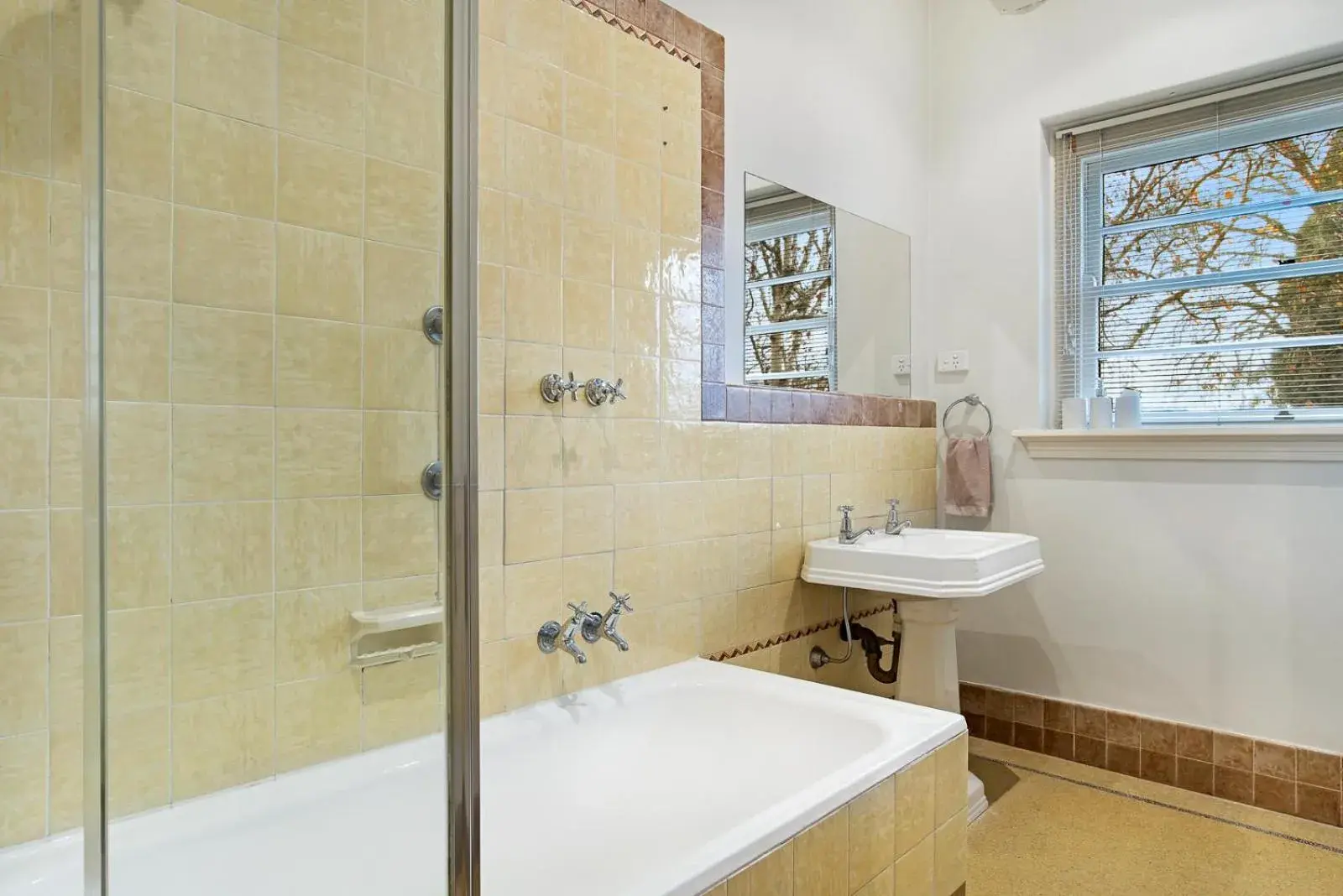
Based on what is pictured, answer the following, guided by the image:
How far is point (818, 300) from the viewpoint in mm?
2605

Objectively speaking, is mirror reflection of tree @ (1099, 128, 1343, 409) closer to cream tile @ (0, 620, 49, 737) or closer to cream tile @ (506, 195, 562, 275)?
cream tile @ (506, 195, 562, 275)

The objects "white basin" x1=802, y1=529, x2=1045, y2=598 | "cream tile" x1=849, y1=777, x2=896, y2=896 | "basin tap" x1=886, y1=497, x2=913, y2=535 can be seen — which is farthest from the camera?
"basin tap" x1=886, y1=497, x2=913, y2=535

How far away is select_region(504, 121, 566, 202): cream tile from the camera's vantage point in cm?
171

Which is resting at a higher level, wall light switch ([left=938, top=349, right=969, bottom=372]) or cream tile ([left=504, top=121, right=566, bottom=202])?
cream tile ([left=504, top=121, right=566, bottom=202])

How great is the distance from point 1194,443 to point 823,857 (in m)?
2.02

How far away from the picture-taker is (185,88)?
83 cm

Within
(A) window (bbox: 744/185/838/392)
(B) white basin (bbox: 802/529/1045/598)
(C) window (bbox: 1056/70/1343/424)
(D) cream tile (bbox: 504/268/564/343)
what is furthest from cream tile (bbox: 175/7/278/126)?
(C) window (bbox: 1056/70/1343/424)

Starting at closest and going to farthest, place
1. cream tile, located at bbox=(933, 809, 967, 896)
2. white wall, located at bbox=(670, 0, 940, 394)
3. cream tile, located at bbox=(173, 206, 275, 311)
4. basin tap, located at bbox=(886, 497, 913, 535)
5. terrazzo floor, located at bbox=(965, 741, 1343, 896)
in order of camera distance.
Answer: cream tile, located at bbox=(173, 206, 275, 311) → cream tile, located at bbox=(933, 809, 967, 896) → terrazzo floor, located at bbox=(965, 741, 1343, 896) → white wall, located at bbox=(670, 0, 940, 394) → basin tap, located at bbox=(886, 497, 913, 535)

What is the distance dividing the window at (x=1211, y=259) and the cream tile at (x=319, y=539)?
2.75 m

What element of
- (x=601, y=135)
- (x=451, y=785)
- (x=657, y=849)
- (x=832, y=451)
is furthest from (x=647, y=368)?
(x=451, y=785)

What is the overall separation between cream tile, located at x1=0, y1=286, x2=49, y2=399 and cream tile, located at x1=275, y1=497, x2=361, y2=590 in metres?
0.49

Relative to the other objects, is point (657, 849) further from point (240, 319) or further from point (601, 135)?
point (601, 135)

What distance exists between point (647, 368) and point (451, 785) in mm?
1348

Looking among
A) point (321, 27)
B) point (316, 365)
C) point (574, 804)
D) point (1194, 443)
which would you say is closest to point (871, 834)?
point (574, 804)
